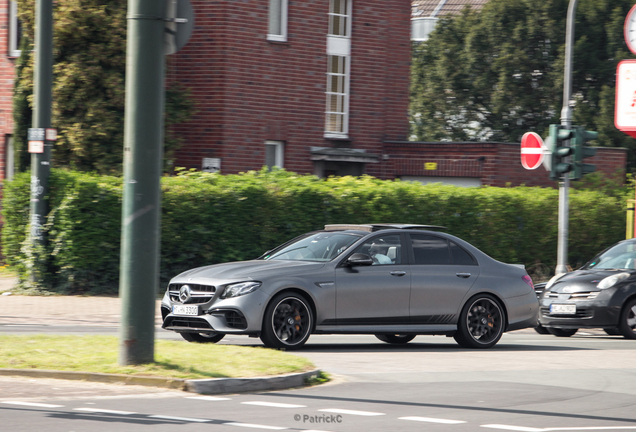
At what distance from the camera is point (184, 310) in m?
12.0

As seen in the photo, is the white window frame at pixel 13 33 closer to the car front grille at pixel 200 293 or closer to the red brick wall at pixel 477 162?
the red brick wall at pixel 477 162

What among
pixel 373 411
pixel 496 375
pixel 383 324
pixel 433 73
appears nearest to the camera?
pixel 373 411

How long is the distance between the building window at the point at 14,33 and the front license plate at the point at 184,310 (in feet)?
46.8

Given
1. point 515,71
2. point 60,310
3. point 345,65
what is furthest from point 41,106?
point 515,71

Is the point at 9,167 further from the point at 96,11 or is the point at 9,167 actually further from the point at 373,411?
the point at 373,411

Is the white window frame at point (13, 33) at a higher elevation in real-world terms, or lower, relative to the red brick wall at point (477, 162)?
higher

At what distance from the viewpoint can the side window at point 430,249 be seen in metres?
13.3

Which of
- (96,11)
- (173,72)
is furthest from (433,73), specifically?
(96,11)

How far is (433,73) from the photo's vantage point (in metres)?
45.3

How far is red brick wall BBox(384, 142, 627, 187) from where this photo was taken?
26719 mm

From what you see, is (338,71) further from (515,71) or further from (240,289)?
(240,289)

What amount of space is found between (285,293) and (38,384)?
3.58 metres

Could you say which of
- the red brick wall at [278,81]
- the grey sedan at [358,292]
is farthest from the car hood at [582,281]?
the red brick wall at [278,81]

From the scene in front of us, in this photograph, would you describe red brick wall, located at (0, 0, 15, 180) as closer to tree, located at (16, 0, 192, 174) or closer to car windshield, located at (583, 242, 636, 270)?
tree, located at (16, 0, 192, 174)
